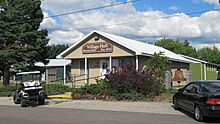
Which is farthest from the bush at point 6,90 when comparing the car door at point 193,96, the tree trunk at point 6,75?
the car door at point 193,96

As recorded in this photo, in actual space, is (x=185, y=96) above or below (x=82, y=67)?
below

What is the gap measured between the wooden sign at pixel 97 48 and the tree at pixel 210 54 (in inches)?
2036

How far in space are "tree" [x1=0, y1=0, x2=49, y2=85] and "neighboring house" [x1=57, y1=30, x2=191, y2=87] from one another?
2820mm

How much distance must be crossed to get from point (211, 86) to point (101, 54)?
18402mm

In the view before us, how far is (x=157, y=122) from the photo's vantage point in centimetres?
1158

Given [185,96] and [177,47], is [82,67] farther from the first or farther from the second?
[177,47]

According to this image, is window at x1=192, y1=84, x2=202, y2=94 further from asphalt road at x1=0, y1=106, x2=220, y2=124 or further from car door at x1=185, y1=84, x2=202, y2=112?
asphalt road at x1=0, y1=106, x2=220, y2=124

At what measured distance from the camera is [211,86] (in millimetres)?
12438

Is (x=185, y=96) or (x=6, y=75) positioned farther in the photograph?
(x=6, y=75)

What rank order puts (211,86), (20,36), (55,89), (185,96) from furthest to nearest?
(20,36) < (55,89) < (185,96) < (211,86)

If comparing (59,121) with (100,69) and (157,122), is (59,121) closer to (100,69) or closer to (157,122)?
(157,122)

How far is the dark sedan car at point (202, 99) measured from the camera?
36.9 ft

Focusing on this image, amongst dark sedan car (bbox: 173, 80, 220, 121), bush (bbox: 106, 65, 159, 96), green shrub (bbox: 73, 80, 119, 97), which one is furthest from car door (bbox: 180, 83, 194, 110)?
green shrub (bbox: 73, 80, 119, 97)

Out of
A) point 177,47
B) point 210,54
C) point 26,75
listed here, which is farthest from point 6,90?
point 210,54
